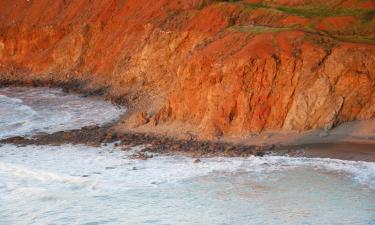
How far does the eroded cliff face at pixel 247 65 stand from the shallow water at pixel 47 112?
109cm

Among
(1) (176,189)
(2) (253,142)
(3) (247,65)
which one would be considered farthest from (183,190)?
(3) (247,65)

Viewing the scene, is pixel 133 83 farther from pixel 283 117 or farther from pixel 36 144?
pixel 283 117

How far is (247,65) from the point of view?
18062 millimetres

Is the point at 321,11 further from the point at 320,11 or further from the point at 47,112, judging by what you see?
the point at 47,112

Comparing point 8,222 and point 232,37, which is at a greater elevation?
point 232,37

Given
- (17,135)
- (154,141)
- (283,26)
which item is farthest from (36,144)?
(283,26)

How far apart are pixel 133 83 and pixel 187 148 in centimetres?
789

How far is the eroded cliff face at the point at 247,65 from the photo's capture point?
17422mm

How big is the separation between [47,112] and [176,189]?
1021 centimetres

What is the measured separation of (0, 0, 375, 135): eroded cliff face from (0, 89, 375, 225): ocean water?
6.86 ft

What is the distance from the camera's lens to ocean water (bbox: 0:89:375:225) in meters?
12.3

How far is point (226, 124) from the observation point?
58.6 ft

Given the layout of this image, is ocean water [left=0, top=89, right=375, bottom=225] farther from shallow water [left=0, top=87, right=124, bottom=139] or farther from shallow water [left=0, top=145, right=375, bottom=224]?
shallow water [left=0, top=87, right=124, bottom=139]

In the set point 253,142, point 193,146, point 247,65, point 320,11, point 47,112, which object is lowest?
point 47,112
